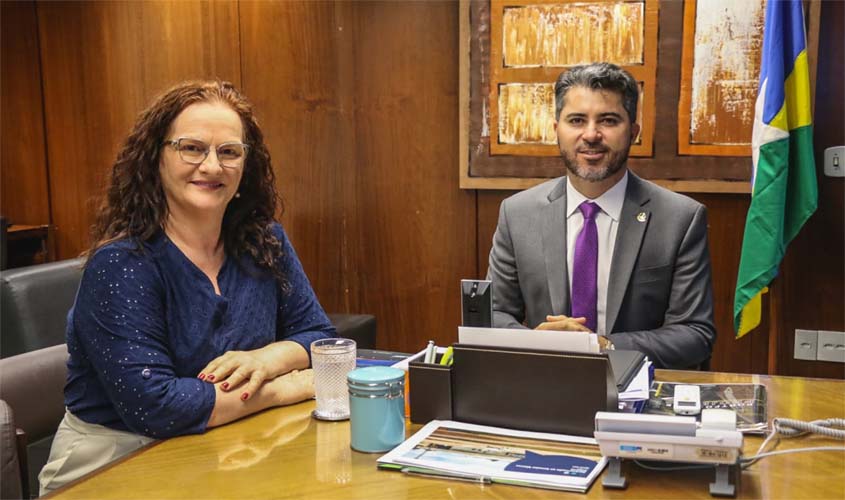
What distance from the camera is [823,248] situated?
297 cm

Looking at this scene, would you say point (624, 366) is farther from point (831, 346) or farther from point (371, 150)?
point (371, 150)

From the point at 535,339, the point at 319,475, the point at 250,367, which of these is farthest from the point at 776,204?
the point at 319,475

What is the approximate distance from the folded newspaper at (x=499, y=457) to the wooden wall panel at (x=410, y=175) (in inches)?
89.8

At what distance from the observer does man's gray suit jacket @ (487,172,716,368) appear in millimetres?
2232

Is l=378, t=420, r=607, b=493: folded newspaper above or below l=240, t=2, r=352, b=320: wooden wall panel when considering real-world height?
below

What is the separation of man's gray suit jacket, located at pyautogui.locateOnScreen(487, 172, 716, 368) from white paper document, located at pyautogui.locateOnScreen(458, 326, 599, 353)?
0.81 m

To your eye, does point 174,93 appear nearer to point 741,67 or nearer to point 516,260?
point 516,260

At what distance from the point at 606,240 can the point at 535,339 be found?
1075 mm

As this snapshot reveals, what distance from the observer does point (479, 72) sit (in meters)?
3.50

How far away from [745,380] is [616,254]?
694 mm

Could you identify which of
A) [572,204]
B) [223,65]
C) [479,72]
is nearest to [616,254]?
[572,204]

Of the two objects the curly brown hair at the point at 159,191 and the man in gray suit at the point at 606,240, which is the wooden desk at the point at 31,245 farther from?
the man in gray suit at the point at 606,240

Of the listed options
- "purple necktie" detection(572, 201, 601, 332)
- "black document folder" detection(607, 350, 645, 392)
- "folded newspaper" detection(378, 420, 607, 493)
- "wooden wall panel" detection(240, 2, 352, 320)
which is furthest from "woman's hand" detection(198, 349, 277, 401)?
"wooden wall panel" detection(240, 2, 352, 320)

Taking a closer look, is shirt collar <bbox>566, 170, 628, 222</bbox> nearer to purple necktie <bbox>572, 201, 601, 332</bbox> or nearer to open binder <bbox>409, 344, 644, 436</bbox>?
purple necktie <bbox>572, 201, 601, 332</bbox>
